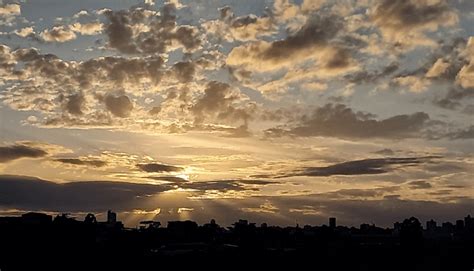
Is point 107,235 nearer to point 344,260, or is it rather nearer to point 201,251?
point 201,251

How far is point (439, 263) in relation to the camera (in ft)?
302

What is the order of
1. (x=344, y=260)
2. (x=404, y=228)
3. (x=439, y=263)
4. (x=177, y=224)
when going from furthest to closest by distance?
(x=177, y=224)
(x=404, y=228)
(x=439, y=263)
(x=344, y=260)

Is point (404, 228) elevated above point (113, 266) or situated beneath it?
elevated above

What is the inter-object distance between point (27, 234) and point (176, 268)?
17481mm

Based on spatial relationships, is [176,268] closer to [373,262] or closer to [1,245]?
[1,245]

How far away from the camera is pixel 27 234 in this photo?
76062 mm

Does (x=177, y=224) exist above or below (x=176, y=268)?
above

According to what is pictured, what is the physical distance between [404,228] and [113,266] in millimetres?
44521

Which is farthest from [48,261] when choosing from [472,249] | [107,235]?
[472,249]

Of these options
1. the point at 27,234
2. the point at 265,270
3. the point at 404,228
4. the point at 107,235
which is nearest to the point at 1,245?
the point at 27,234

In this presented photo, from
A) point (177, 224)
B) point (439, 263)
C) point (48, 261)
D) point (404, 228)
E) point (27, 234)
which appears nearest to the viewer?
point (48, 261)

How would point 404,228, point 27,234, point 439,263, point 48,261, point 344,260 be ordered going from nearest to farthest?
1. point 48,261
2. point 27,234
3. point 344,260
4. point 439,263
5. point 404,228

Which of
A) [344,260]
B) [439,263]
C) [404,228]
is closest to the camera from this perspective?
[344,260]

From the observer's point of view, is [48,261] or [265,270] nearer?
[48,261]
